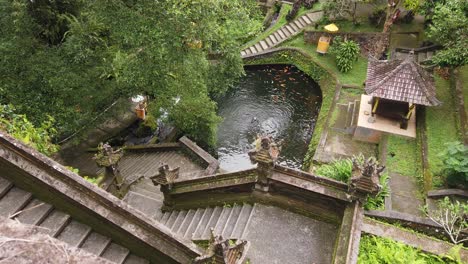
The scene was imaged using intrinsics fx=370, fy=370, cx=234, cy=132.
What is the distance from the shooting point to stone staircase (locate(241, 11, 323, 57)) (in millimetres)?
27625

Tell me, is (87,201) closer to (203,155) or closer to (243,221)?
(243,221)

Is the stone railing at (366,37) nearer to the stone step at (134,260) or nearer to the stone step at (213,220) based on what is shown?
the stone step at (213,220)

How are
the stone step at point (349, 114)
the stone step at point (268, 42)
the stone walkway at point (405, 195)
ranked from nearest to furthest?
the stone walkway at point (405, 195)
the stone step at point (349, 114)
the stone step at point (268, 42)

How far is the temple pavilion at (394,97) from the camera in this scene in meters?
16.7

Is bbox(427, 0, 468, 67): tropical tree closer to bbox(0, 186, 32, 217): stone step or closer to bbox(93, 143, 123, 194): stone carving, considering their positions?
bbox(93, 143, 123, 194): stone carving

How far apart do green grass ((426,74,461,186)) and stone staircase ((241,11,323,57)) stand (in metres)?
11.6

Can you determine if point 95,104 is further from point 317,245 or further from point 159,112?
point 317,245

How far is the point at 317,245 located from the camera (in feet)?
31.3

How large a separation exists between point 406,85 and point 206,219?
37.0 ft

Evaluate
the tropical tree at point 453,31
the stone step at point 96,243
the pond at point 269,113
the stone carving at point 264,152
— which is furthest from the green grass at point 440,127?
the stone step at point 96,243

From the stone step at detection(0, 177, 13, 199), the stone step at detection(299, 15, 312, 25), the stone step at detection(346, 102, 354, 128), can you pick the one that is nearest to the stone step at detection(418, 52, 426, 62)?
the stone step at detection(346, 102, 354, 128)

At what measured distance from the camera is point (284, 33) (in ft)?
92.7

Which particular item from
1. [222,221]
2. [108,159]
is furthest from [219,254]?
[108,159]

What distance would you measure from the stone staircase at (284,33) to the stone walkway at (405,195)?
1478 centimetres
